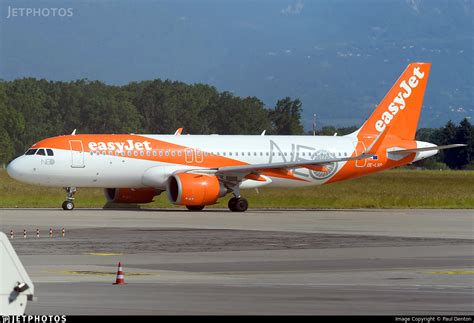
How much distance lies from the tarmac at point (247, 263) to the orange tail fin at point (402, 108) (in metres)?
12.5

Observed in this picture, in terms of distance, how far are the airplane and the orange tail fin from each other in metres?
0.05

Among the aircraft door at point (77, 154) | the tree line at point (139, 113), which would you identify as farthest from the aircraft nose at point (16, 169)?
the tree line at point (139, 113)

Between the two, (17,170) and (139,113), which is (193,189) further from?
(139,113)

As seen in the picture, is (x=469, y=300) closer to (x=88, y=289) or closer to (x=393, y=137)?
(x=88, y=289)

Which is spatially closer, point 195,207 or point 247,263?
point 247,263

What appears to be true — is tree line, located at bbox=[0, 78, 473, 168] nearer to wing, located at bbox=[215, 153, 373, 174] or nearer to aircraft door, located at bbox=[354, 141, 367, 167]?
aircraft door, located at bbox=[354, 141, 367, 167]

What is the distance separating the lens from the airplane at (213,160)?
5550 cm

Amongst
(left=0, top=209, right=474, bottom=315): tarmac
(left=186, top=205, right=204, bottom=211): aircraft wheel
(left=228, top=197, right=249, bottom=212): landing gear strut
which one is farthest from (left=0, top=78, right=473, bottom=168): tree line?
(left=0, top=209, right=474, bottom=315): tarmac

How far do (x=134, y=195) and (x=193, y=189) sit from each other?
561cm

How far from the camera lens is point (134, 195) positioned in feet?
193

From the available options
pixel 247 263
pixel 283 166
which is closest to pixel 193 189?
pixel 283 166

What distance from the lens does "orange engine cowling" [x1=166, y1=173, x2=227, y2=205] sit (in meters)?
53.8

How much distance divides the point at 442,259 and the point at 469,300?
973cm

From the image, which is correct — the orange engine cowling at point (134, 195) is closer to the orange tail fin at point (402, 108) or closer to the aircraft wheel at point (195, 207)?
the aircraft wheel at point (195, 207)
